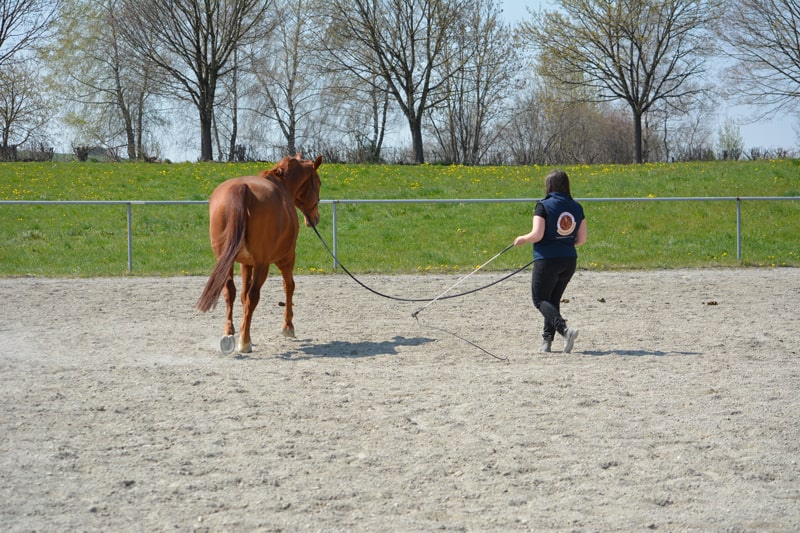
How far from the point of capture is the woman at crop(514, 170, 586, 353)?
7875 millimetres

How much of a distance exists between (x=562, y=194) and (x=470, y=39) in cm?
3255

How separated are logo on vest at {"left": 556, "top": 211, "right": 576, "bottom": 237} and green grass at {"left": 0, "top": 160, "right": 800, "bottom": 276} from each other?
7.77 meters

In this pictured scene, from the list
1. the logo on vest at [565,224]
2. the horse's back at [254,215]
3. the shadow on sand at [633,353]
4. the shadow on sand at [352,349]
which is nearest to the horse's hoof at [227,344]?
the shadow on sand at [352,349]

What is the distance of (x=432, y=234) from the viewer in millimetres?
18578

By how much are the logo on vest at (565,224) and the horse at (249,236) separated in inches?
102

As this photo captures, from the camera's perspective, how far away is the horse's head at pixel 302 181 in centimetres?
916

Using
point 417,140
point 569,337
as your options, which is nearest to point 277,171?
point 569,337

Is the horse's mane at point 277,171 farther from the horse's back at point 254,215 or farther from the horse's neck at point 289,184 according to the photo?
the horse's back at point 254,215

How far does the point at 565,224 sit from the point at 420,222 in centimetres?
1167

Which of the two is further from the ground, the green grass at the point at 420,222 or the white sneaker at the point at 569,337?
the green grass at the point at 420,222

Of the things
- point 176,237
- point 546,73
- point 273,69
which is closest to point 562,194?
point 176,237

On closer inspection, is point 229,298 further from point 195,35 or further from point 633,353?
point 195,35

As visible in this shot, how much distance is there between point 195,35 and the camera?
1462 inches

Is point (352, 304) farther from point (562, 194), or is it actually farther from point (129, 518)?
point (129, 518)
